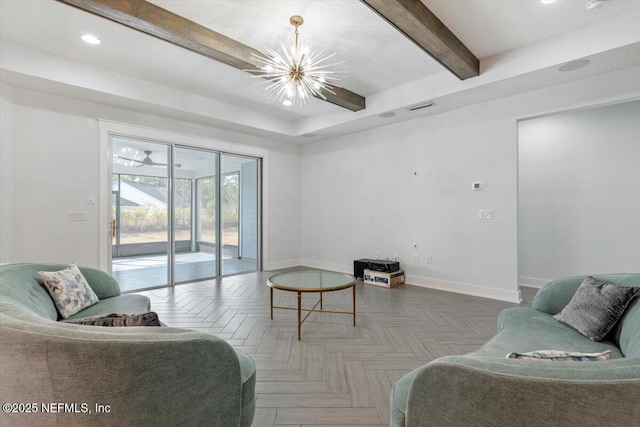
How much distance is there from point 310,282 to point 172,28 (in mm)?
2680

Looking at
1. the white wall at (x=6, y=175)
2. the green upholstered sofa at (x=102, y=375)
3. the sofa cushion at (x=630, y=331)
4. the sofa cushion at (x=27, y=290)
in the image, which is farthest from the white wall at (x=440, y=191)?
the white wall at (x=6, y=175)

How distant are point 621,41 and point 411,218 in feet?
9.84

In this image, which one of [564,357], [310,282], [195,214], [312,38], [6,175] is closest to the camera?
[564,357]

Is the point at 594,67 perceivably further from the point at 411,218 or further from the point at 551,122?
the point at 411,218

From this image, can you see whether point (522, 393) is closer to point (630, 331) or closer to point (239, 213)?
point (630, 331)

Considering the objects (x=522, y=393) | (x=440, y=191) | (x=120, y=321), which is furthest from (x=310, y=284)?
(x=440, y=191)

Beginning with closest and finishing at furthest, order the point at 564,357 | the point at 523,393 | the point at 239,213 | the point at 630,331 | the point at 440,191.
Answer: the point at 523,393
the point at 564,357
the point at 630,331
the point at 440,191
the point at 239,213

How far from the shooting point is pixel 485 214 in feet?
13.7

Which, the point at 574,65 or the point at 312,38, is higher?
the point at 312,38

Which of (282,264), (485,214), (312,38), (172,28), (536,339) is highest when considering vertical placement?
(312,38)

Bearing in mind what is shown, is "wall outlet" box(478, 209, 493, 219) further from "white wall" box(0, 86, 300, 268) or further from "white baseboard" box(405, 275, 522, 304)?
"white wall" box(0, 86, 300, 268)

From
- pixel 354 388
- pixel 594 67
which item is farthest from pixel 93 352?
pixel 594 67

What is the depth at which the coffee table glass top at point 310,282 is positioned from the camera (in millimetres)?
2930

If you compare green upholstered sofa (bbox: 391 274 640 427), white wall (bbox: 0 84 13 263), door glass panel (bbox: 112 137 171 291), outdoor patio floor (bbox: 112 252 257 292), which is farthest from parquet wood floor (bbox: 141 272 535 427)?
white wall (bbox: 0 84 13 263)
